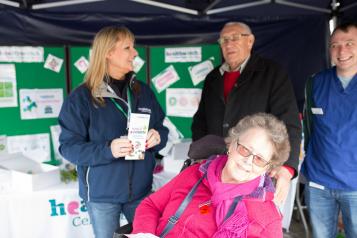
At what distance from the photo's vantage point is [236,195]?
160 centimetres

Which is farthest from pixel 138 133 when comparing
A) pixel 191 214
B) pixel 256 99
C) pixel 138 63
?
pixel 138 63

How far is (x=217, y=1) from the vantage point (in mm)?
3578

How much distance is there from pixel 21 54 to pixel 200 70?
1.78 m

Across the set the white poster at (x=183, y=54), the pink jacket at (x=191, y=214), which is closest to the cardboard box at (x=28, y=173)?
the pink jacket at (x=191, y=214)

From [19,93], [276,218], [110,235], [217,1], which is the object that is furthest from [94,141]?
[217,1]

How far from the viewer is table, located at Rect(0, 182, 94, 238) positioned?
9.46ft

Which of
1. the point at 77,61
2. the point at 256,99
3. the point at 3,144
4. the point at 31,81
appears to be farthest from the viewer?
the point at 77,61

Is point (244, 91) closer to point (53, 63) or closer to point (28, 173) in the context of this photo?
point (28, 173)

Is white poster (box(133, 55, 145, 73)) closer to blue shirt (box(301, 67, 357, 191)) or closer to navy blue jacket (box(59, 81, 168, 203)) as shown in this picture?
navy blue jacket (box(59, 81, 168, 203))

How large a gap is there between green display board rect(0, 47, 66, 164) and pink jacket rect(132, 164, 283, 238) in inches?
85.4

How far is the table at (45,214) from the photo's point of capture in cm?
288

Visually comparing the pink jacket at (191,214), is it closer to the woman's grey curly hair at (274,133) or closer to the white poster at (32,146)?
the woman's grey curly hair at (274,133)

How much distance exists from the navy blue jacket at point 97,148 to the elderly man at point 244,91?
1.76 ft

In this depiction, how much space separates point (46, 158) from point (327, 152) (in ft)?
8.58
